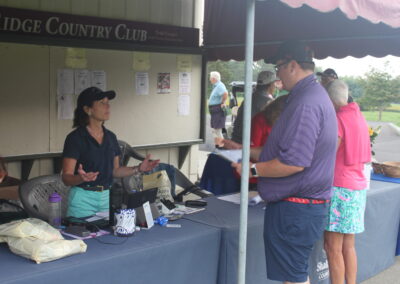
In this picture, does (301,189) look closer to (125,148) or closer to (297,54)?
(297,54)

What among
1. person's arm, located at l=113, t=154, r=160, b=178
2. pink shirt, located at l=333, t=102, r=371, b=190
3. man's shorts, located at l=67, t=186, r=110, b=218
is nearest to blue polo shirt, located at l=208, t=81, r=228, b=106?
person's arm, located at l=113, t=154, r=160, b=178

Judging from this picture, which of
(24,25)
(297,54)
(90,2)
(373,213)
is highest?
(90,2)

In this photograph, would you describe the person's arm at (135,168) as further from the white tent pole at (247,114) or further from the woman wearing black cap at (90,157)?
the white tent pole at (247,114)

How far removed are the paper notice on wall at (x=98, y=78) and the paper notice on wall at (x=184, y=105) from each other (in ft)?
4.04

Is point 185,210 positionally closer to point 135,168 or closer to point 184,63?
point 135,168

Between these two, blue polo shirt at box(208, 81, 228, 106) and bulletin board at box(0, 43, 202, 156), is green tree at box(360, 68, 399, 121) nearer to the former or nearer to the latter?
blue polo shirt at box(208, 81, 228, 106)

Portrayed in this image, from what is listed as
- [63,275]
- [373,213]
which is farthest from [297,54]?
[373,213]

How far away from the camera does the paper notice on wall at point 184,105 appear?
6.61 meters

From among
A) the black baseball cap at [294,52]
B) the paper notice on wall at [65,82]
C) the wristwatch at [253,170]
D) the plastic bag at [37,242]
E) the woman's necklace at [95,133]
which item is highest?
the black baseball cap at [294,52]

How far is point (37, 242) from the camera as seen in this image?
225 cm

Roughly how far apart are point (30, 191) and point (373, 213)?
2743 millimetres

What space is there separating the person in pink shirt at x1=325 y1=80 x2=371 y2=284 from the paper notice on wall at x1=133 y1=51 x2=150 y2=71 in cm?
311

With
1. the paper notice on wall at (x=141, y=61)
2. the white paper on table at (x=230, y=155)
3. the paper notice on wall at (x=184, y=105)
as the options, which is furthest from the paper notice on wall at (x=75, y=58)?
the white paper on table at (x=230, y=155)

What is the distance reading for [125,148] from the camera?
18.6 ft
